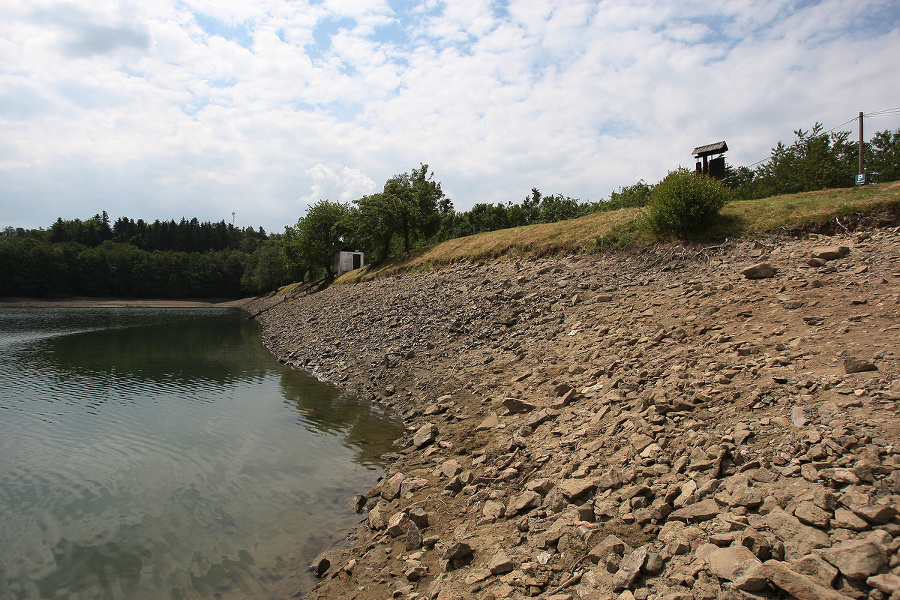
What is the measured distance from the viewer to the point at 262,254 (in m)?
113

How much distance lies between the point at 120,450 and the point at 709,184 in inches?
964

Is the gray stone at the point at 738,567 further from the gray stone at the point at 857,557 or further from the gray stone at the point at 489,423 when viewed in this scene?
the gray stone at the point at 489,423

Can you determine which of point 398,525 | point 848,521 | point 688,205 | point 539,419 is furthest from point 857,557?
point 688,205

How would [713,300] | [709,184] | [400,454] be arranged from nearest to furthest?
[400,454]
[713,300]
[709,184]

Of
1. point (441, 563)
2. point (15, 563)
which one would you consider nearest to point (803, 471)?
point (441, 563)

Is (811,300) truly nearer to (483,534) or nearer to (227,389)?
(483,534)

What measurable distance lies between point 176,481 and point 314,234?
210 feet

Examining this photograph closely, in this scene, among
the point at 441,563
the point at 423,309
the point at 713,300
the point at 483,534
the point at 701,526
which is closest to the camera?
the point at 701,526

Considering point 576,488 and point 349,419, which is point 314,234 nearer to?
point 349,419

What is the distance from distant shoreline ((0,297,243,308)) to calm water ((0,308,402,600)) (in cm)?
10330

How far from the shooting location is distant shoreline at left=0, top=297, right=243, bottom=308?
10425 cm

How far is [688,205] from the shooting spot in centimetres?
1980

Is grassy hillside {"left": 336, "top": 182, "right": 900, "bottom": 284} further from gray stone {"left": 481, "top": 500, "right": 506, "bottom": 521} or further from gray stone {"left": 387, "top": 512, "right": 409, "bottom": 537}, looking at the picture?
gray stone {"left": 387, "top": 512, "right": 409, "bottom": 537}

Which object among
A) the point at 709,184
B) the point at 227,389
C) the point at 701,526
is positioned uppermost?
the point at 709,184
